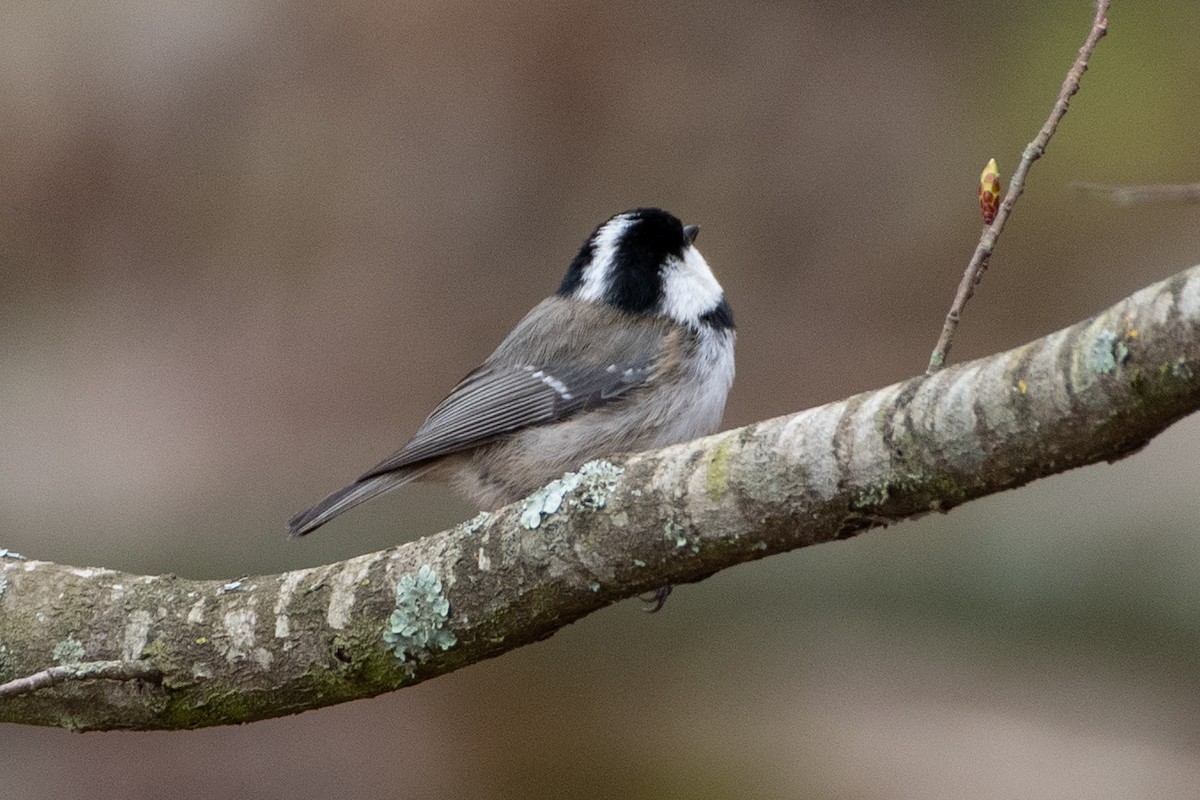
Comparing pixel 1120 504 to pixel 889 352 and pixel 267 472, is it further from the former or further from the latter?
pixel 267 472

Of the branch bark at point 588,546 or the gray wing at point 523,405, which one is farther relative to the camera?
the gray wing at point 523,405

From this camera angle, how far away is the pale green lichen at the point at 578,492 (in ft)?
7.82

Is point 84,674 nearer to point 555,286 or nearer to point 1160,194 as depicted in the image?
point 1160,194

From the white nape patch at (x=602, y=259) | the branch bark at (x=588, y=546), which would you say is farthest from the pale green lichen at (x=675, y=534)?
the white nape patch at (x=602, y=259)

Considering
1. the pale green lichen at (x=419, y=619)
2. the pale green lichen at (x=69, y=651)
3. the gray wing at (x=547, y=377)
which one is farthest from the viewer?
the gray wing at (x=547, y=377)

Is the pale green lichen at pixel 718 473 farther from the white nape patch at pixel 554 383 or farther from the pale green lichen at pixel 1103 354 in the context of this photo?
the white nape patch at pixel 554 383

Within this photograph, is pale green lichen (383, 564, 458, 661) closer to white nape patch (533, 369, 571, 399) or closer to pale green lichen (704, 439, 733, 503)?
pale green lichen (704, 439, 733, 503)

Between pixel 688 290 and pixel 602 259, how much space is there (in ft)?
1.03

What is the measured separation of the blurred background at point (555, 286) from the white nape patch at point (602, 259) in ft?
6.69

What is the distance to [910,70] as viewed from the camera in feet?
23.0

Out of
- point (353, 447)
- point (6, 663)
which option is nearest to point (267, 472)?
point (353, 447)

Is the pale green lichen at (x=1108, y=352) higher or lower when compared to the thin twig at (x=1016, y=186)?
lower

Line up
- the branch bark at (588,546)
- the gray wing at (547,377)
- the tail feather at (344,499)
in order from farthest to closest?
the gray wing at (547,377), the tail feather at (344,499), the branch bark at (588,546)

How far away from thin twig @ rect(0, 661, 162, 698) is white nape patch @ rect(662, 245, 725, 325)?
200cm
